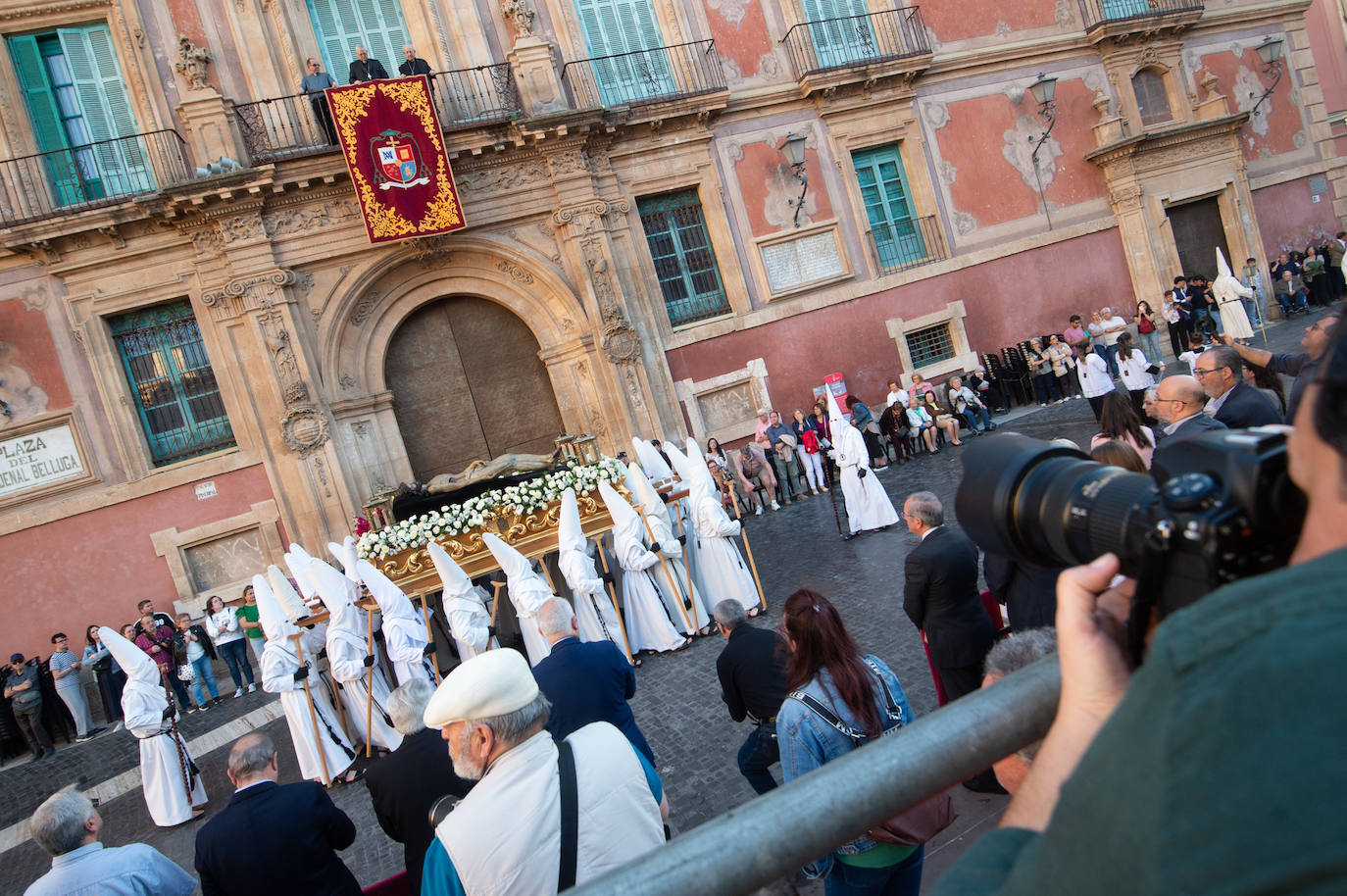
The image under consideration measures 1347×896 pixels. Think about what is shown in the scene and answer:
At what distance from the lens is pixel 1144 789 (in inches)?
23.3

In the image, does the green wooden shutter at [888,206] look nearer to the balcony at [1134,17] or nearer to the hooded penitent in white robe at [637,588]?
the balcony at [1134,17]

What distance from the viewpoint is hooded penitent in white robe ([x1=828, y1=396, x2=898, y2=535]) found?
1075 centimetres

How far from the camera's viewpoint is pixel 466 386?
51.9ft

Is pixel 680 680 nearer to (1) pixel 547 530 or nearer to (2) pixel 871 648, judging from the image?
(2) pixel 871 648

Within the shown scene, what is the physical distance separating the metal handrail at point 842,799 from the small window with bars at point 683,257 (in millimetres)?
15743

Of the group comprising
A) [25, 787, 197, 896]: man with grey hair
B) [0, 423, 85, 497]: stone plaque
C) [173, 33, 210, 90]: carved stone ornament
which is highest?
[173, 33, 210, 90]: carved stone ornament

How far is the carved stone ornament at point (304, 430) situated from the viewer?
13.4 metres

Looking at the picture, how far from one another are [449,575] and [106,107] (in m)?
12.3

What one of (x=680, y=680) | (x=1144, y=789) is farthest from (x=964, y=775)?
(x=680, y=680)

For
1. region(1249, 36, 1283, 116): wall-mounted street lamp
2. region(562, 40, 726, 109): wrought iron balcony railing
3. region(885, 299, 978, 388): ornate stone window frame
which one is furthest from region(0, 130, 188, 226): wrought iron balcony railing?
region(1249, 36, 1283, 116): wall-mounted street lamp

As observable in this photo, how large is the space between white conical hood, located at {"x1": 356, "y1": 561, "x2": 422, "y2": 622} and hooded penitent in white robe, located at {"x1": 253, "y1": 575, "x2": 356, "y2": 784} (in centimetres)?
85

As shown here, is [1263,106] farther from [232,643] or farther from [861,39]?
[232,643]

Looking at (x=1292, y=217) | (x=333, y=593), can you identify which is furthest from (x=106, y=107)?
(x=1292, y=217)

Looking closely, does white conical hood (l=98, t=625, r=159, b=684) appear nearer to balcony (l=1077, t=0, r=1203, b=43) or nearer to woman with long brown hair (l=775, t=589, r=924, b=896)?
woman with long brown hair (l=775, t=589, r=924, b=896)
